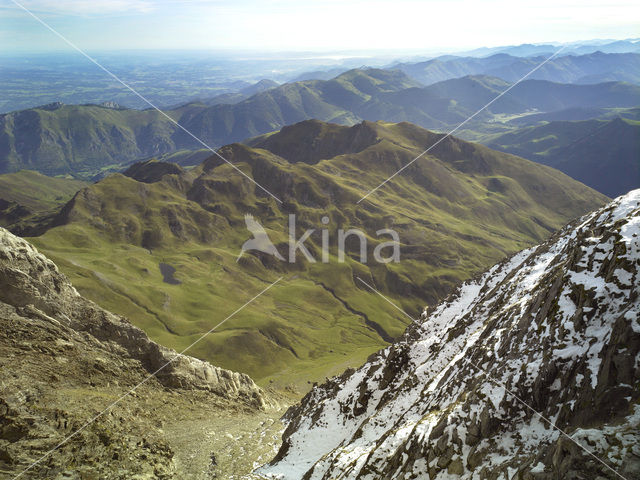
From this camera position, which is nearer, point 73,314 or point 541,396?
point 541,396

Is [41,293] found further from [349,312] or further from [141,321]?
[349,312]

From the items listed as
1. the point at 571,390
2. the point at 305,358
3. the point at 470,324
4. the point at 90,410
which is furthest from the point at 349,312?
the point at 571,390

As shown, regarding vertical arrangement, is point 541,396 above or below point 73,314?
above

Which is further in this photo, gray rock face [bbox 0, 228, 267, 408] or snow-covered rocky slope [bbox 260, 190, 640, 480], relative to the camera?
gray rock face [bbox 0, 228, 267, 408]

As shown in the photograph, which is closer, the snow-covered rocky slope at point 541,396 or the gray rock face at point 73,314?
the snow-covered rocky slope at point 541,396
